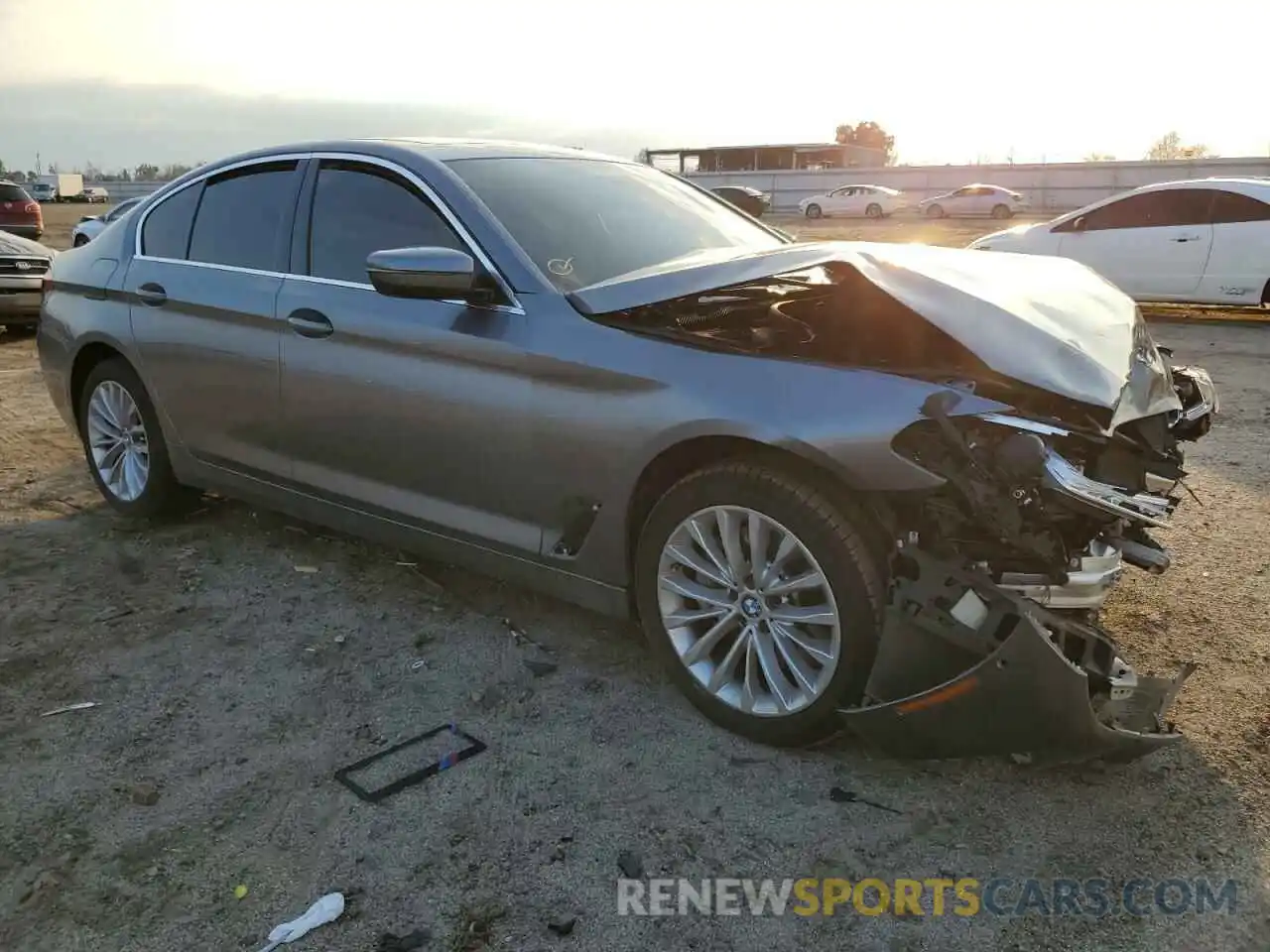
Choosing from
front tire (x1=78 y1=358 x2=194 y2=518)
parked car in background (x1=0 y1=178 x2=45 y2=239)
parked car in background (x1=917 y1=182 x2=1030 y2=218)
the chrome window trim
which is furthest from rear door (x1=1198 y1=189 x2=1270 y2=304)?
parked car in background (x1=917 y1=182 x2=1030 y2=218)

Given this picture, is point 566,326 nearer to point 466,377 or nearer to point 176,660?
point 466,377

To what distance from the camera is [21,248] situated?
11383 mm

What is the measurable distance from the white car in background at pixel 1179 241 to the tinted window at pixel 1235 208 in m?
0.01

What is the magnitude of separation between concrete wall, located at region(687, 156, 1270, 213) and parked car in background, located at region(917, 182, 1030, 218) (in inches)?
143

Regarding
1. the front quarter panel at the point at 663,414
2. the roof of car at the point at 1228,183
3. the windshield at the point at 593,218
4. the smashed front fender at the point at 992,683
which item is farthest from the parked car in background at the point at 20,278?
the roof of car at the point at 1228,183

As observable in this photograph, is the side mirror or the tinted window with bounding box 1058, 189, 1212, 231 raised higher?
the side mirror

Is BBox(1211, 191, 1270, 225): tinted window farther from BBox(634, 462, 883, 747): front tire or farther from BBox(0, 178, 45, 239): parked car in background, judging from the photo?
BBox(0, 178, 45, 239): parked car in background

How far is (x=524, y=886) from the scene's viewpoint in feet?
8.36

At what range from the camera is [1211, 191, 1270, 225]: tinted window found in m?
Result: 11.3

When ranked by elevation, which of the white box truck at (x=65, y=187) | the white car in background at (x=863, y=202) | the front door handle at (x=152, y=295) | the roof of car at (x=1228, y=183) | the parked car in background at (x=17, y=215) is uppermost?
the roof of car at (x=1228, y=183)

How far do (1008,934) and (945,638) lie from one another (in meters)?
0.72

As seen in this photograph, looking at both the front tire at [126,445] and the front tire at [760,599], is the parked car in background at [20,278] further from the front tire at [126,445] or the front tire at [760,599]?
the front tire at [760,599]

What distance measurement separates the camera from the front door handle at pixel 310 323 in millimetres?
3992

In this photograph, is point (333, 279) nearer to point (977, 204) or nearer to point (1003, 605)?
point (1003, 605)
